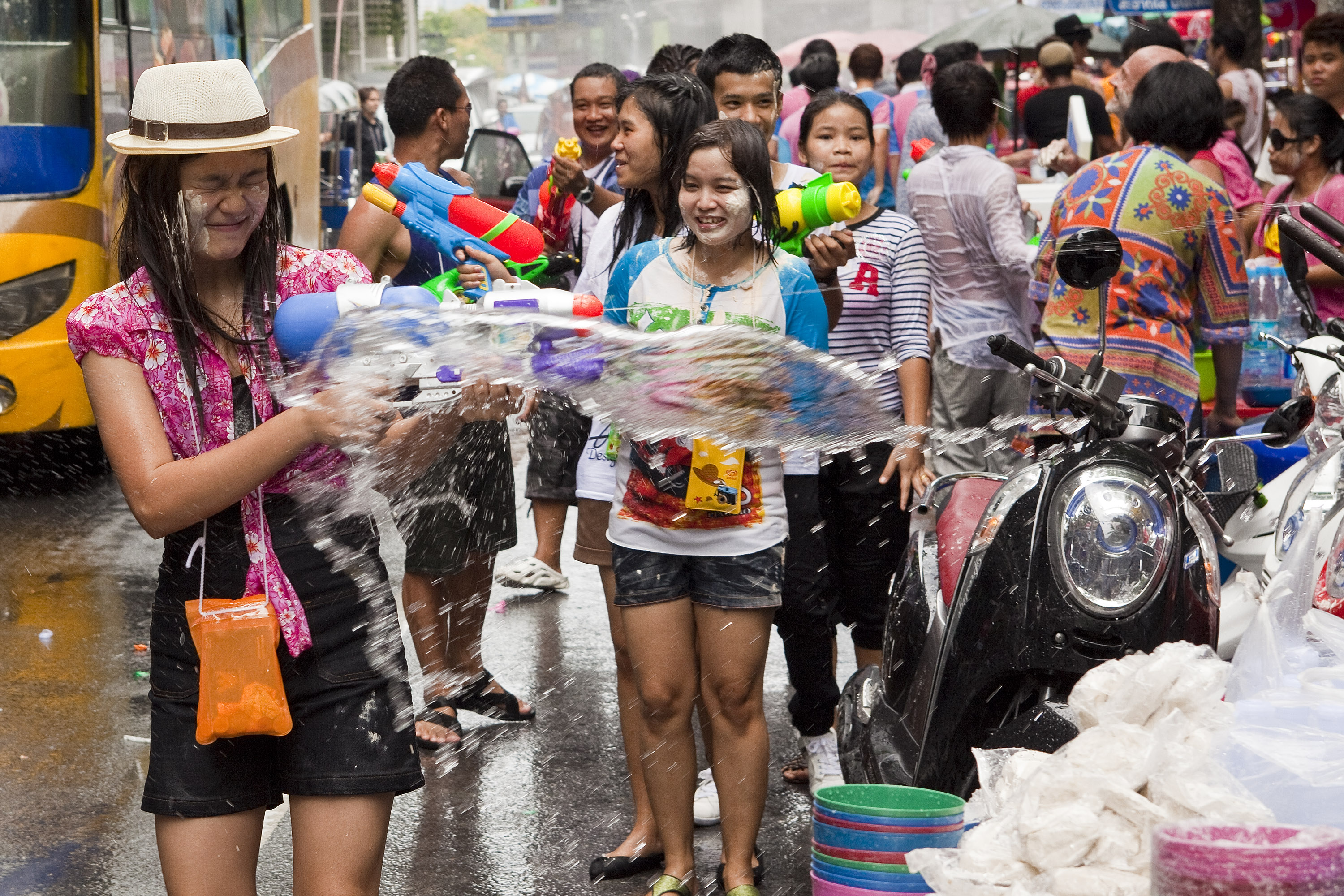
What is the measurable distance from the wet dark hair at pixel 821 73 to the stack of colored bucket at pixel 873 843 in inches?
265

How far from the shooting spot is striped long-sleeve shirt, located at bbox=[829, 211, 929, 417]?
458 centimetres

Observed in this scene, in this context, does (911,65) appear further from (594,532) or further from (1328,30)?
(594,532)

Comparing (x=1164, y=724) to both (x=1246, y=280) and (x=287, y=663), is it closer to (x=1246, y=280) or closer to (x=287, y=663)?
(x=287, y=663)

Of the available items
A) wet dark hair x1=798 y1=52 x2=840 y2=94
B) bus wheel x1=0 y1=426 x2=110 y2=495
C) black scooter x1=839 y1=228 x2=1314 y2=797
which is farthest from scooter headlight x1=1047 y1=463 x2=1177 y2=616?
bus wheel x1=0 y1=426 x2=110 y2=495

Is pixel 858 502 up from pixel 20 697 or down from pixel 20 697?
up

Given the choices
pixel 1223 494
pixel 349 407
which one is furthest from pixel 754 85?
pixel 349 407

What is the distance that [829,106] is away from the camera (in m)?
5.14

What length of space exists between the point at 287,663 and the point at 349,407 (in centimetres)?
48

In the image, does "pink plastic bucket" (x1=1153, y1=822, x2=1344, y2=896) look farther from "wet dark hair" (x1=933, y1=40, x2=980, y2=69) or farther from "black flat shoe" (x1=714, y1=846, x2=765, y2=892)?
"wet dark hair" (x1=933, y1=40, x2=980, y2=69)

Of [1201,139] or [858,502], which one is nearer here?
[858,502]

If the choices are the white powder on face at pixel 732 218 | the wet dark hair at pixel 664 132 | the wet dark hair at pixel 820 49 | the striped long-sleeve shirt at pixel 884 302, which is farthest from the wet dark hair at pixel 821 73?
the white powder on face at pixel 732 218

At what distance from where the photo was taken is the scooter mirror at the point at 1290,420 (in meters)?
4.21

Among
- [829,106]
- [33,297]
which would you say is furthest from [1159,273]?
[33,297]

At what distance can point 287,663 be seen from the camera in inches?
100.0
